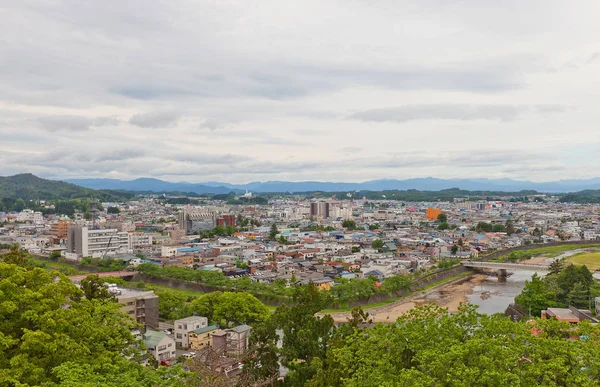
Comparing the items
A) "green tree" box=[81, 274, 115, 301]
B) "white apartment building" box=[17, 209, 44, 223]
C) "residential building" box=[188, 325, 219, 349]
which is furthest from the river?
"white apartment building" box=[17, 209, 44, 223]

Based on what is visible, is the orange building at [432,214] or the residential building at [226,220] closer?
the residential building at [226,220]

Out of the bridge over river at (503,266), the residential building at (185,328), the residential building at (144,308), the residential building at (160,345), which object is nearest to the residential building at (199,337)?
the residential building at (185,328)

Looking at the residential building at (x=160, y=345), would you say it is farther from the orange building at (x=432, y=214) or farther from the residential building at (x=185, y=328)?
the orange building at (x=432, y=214)

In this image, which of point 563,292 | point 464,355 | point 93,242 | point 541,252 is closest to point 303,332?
point 464,355

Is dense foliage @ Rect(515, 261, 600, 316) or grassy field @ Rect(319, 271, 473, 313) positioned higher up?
dense foliage @ Rect(515, 261, 600, 316)

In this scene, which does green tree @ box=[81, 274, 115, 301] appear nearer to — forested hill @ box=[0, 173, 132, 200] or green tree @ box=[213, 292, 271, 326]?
green tree @ box=[213, 292, 271, 326]

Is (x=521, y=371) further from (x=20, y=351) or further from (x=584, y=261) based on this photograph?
(x=584, y=261)
